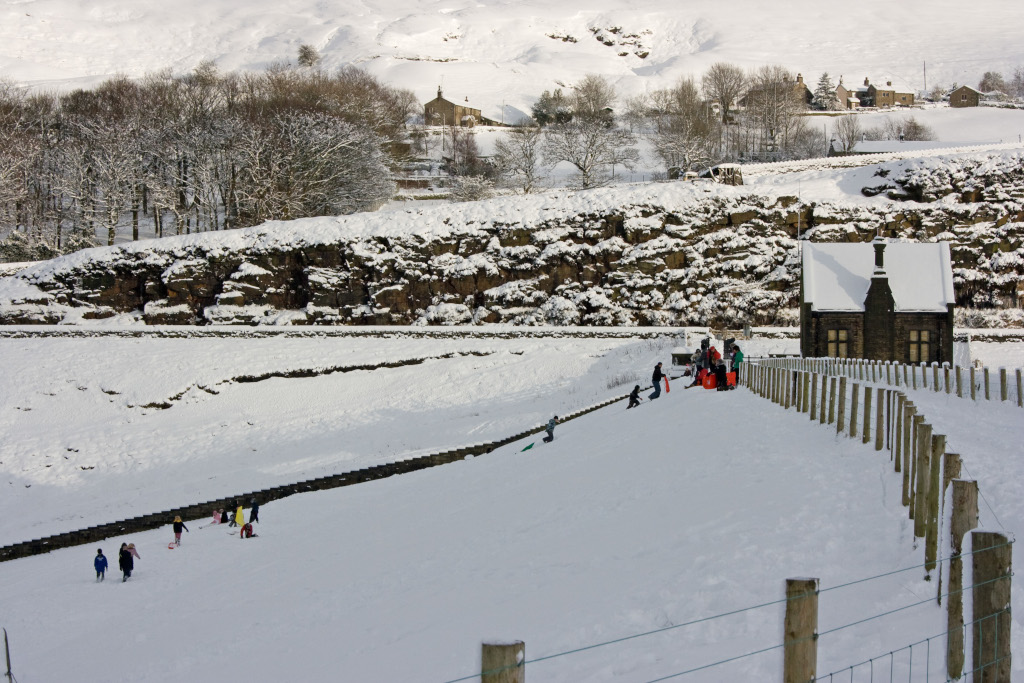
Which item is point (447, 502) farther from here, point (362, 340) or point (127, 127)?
point (127, 127)

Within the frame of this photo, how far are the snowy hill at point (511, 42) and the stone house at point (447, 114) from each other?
20.6 feet

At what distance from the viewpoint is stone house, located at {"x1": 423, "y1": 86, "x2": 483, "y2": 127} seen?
4793 inches

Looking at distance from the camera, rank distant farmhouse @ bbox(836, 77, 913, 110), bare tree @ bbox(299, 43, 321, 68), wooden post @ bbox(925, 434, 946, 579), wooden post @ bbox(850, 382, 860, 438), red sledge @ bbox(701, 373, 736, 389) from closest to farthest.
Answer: wooden post @ bbox(925, 434, 946, 579), wooden post @ bbox(850, 382, 860, 438), red sledge @ bbox(701, 373, 736, 389), distant farmhouse @ bbox(836, 77, 913, 110), bare tree @ bbox(299, 43, 321, 68)

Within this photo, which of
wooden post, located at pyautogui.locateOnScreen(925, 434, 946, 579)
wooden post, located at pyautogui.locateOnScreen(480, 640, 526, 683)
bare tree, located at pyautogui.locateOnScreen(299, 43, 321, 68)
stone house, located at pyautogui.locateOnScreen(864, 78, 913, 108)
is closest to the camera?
wooden post, located at pyautogui.locateOnScreen(480, 640, 526, 683)

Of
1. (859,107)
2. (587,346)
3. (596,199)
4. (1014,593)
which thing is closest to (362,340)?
(587,346)

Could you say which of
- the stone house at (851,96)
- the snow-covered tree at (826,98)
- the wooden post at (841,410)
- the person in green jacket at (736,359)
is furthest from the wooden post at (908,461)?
the stone house at (851,96)

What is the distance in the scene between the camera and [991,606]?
5566 mm

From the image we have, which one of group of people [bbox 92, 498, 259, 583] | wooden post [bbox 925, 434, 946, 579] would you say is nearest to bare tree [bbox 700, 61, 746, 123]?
group of people [bbox 92, 498, 259, 583]

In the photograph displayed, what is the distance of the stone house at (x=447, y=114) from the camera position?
122 m

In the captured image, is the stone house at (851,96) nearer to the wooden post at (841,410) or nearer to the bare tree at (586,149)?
the bare tree at (586,149)

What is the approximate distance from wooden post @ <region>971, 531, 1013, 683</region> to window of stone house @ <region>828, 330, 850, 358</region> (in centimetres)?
3275

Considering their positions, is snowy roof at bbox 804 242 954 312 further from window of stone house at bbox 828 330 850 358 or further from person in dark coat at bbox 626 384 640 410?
person in dark coat at bbox 626 384 640 410

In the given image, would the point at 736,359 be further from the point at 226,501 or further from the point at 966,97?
the point at 966,97

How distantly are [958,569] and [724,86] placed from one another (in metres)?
122
